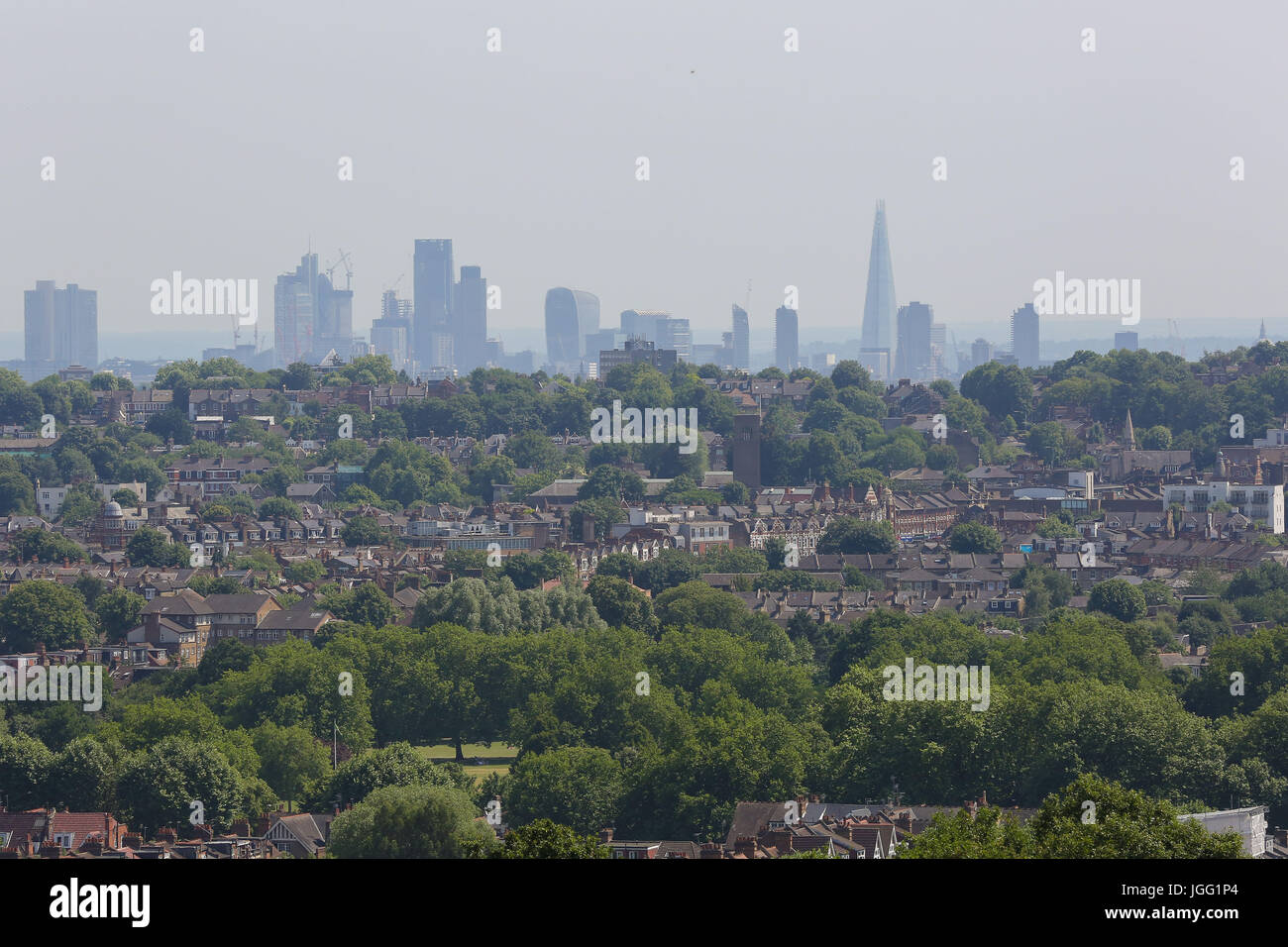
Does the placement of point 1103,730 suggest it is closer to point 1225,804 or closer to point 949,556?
point 1225,804

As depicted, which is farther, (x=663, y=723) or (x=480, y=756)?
(x=480, y=756)

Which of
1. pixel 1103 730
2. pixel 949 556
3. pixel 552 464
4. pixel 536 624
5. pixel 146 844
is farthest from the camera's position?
pixel 552 464

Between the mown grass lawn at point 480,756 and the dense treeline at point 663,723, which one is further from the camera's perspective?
the mown grass lawn at point 480,756

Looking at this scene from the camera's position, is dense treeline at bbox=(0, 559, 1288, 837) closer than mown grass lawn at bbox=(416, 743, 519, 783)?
Yes

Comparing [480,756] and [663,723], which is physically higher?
[663,723]

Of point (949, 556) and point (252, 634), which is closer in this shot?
point (252, 634)

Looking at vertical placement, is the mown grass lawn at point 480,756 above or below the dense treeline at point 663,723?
below

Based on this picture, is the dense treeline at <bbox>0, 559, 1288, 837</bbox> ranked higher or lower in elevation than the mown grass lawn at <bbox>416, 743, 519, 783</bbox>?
higher
